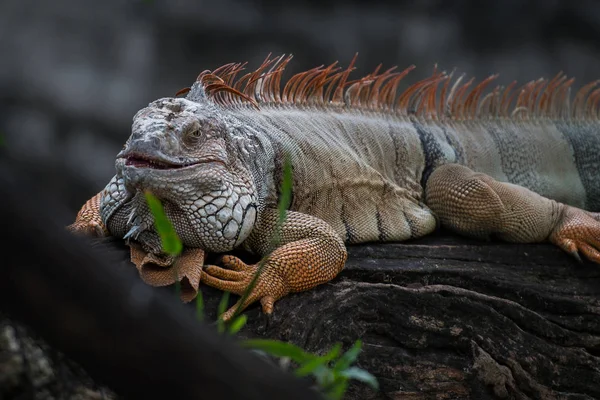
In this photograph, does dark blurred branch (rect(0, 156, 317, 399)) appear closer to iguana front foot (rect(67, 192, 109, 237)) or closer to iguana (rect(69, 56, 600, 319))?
iguana (rect(69, 56, 600, 319))

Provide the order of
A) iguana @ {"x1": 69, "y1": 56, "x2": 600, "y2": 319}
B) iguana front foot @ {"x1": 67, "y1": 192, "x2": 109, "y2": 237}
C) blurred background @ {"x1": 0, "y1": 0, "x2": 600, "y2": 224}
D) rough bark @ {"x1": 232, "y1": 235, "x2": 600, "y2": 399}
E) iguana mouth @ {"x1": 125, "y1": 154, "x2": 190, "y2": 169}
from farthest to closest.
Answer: blurred background @ {"x1": 0, "y1": 0, "x2": 600, "y2": 224} < iguana front foot @ {"x1": 67, "y1": 192, "x2": 109, "y2": 237} < rough bark @ {"x1": 232, "y1": 235, "x2": 600, "y2": 399} < iguana @ {"x1": 69, "y1": 56, "x2": 600, "y2": 319} < iguana mouth @ {"x1": 125, "y1": 154, "x2": 190, "y2": 169}

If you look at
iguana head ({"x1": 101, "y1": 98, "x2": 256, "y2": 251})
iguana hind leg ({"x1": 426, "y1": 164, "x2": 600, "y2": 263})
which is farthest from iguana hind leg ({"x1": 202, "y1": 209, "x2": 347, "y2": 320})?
iguana hind leg ({"x1": 426, "y1": 164, "x2": 600, "y2": 263})

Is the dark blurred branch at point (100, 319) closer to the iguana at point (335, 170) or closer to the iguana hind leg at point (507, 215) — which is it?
the iguana at point (335, 170)

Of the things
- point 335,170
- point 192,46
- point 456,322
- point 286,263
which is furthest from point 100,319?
point 192,46

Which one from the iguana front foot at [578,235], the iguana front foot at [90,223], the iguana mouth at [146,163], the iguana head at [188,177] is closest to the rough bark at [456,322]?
the iguana front foot at [578,235]

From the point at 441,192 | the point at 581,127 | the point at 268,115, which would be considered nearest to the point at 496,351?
the point at 441,192

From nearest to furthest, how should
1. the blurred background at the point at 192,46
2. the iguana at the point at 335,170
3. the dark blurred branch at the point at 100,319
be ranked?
the dark blurred branch at the point at 100,319, the iguana at the point at 335,170, the blurred background at the point at 192,46
